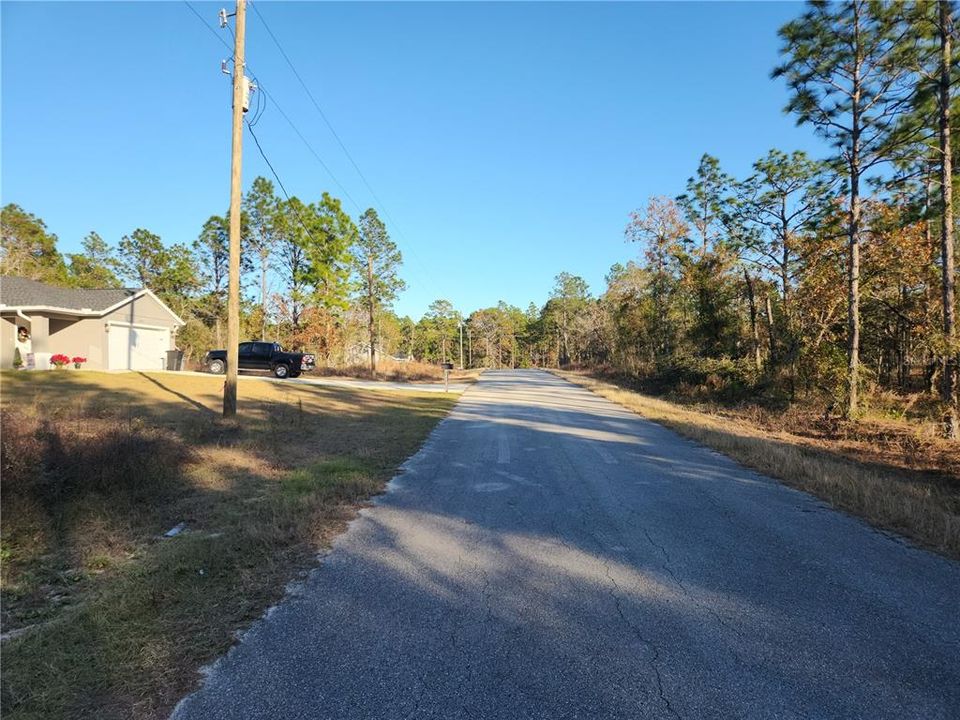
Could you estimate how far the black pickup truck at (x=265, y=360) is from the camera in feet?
86.3

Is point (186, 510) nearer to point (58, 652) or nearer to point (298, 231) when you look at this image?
point (58, 652)

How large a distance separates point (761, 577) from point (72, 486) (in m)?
6.42

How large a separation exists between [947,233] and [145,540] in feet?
48.7

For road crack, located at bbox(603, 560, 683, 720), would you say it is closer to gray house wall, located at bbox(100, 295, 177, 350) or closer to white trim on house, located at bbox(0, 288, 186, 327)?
white trim on house, located at bbox(0, 288, 186, 327)

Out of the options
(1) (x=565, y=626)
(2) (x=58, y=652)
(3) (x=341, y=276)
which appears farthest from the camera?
(3) (x=341, y=276)

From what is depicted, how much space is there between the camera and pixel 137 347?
27.1 meters

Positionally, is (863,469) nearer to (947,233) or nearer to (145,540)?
(947,233)

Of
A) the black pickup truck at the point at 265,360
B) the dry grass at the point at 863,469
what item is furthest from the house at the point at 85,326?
the dry grass at the point at 863,469

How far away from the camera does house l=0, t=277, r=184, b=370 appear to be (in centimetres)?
2195

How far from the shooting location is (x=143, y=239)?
48.4 metres

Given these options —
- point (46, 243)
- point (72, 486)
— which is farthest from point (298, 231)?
point (72, 486)

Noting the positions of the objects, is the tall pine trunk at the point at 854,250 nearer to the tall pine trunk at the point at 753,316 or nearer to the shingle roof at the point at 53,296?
the tall pine trunk at the point at 753,316

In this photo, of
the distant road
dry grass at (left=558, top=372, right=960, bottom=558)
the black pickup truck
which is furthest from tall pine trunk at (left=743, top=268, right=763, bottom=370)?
the black pickup truck

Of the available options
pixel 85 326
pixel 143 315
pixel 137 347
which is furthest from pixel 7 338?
pixel 143 315
